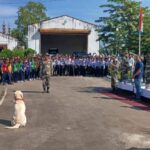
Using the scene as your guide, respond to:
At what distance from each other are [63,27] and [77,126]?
55.4 metres

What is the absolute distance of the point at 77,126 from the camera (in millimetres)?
14922

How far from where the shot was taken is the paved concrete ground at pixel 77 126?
481 inches

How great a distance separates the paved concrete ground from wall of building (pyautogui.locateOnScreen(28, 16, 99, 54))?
4463 centimetres

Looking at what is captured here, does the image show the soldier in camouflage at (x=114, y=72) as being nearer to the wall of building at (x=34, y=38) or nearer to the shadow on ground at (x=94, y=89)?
the shadow on ground at (x=94, y=89)

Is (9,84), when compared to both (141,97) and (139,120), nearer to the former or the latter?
(141,97)

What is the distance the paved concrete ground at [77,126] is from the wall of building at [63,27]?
44.6 metres

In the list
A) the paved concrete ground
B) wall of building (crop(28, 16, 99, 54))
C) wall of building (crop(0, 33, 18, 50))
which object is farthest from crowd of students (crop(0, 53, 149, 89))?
wall of building (crop(0, 33, 18, 50))

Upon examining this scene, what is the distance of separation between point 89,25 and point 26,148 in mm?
57284

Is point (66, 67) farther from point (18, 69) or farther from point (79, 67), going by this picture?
point (18, 69)

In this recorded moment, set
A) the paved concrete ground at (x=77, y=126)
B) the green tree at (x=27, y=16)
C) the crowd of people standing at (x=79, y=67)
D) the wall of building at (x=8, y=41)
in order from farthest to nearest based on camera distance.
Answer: the green tree at (x=27, y=16) < the wall of building at (x=8, y=41) < the crowd of people standing at (x=79, y=67) < the paved concrete ground at (x=77, y=126)

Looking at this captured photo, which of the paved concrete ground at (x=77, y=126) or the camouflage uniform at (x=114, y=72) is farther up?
the camouflage uniform at (x=114, y=72)

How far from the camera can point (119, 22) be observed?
50719 millimetres

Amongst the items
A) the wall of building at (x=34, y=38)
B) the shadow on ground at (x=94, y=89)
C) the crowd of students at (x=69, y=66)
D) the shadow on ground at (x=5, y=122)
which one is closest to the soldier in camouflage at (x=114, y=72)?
the shadow on ground at (x=94, y=89)

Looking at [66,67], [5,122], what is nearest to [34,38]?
[66,67]
